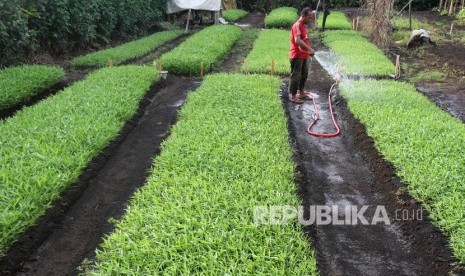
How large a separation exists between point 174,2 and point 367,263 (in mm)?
19086

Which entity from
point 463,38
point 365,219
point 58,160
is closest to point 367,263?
point 365,219

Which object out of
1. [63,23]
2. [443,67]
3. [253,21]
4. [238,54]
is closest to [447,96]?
[443,67]

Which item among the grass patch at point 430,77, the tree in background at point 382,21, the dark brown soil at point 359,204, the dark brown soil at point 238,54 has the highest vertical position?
the tree in background at point 382,21

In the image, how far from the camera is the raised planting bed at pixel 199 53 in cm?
1104

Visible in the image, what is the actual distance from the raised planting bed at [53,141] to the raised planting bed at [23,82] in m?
0.96

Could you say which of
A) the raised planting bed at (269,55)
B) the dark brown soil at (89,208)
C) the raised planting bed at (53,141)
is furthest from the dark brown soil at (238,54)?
the dark brown soil at (89,208)

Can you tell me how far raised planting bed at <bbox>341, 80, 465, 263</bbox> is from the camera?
4254 mm

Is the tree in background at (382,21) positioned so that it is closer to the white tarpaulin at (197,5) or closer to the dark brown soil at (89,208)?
the white tarpaulin at (197,5)

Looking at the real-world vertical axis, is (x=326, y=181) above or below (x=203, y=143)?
below

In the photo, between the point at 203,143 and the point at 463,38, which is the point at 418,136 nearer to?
the point at 203,143

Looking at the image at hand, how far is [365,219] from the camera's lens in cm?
464

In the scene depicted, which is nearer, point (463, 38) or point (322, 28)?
point (463, 38)

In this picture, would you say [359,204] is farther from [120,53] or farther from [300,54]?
[120,53]

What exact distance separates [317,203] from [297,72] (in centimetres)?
434
